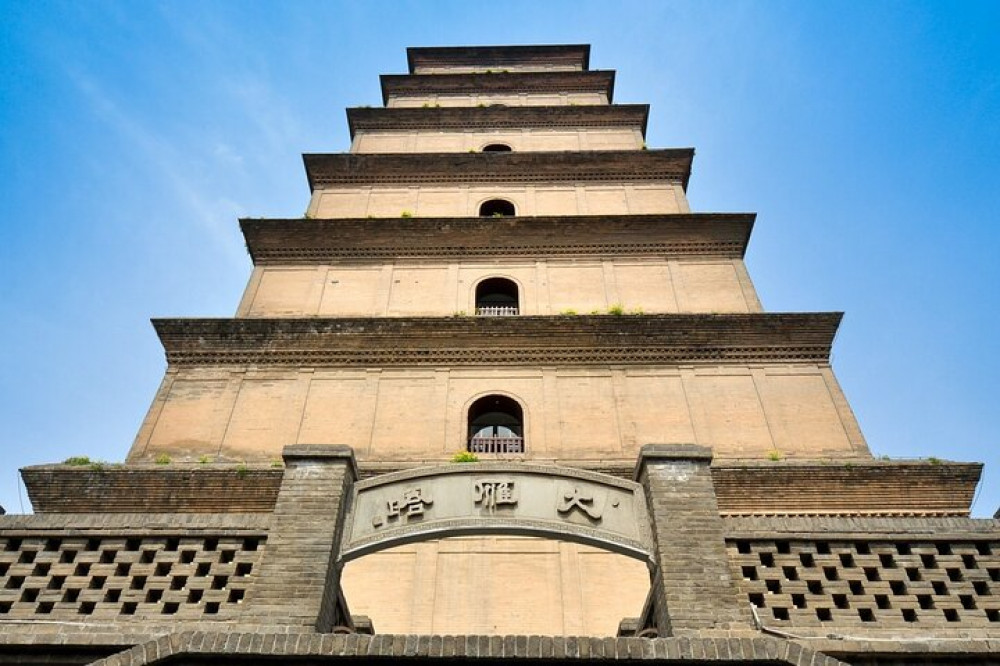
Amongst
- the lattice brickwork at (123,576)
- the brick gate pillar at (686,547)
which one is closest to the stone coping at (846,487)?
the brick gate pillar at (686,547)

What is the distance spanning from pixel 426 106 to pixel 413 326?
8.65 metres

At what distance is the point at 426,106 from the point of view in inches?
733

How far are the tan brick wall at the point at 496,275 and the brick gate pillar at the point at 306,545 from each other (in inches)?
254

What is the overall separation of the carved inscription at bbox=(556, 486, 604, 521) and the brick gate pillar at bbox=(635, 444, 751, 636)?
0.42 meters

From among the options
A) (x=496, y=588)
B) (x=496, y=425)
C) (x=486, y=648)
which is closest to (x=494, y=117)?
(x=496, y=425)

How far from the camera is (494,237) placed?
1401 cm

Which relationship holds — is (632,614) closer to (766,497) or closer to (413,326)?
(766,497)

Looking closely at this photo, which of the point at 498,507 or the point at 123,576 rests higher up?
the point at 498,507

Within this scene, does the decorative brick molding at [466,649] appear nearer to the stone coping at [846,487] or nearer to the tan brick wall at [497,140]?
the stone coping at [846,487]

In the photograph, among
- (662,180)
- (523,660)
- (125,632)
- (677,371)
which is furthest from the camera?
(662,180)

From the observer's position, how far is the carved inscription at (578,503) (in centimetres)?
596

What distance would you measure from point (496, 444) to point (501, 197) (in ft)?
21.2

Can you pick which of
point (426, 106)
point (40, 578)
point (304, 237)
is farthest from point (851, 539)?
point (426, 106)

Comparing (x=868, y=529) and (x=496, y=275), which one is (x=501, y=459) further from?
(x=868, y=529)
